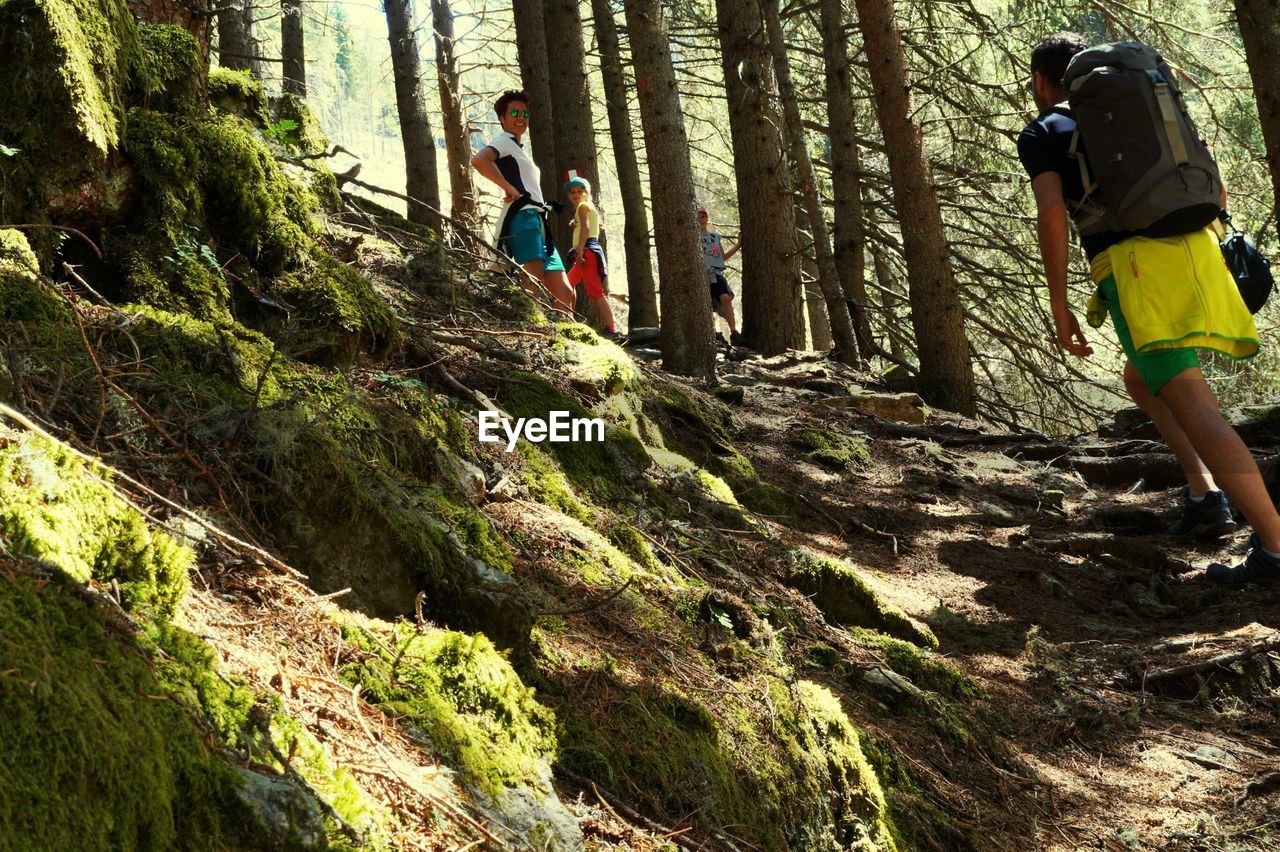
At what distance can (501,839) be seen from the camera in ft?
6.55

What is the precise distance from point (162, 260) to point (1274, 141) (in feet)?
18.9

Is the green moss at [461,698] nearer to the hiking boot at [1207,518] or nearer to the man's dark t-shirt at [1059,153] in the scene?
the man's dark t-shirt at [1059,153]

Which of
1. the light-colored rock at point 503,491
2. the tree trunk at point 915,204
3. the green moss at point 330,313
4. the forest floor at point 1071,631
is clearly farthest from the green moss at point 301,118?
the tree trunk at point 915,204

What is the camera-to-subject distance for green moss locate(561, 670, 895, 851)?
2.56 metres

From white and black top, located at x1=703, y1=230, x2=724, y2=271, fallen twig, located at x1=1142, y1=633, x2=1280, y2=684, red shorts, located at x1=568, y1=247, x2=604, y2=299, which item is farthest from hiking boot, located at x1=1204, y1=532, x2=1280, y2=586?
white and black top, located at x1=703, y1=230, x2=724, y2=271

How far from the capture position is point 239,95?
4.86 meters

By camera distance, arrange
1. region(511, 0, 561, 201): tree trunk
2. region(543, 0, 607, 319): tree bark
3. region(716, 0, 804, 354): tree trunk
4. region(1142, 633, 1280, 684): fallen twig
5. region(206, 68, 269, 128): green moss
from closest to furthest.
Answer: region(1142, 633, 1280, 684): fallen twig, region(206, 68, 269, 128): green moss, region(716, 0, 804, 354): tree trunk, region(543, 0, 607, 319): tree bark, region(511, 0, 561, 201): tree trunk

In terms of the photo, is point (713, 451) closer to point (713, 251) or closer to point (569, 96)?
point (569, 96)

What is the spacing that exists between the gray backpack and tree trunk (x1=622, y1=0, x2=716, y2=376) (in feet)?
11.5

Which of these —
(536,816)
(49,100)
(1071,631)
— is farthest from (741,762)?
(49,100)

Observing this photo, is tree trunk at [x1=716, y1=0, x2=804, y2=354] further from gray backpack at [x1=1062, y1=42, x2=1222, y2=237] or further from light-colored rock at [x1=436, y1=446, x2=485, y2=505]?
light-colored rock at [x1=436, y1=446, x2=485, y2=505]

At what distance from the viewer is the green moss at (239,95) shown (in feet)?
15.7

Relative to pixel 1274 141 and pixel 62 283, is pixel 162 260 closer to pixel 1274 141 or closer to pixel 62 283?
pixel 62 283

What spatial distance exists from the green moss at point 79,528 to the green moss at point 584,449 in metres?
2.43
